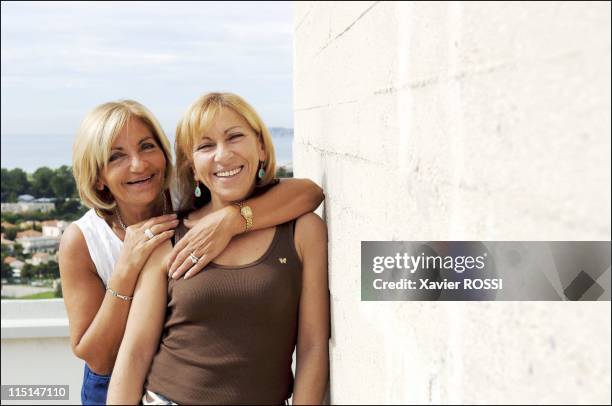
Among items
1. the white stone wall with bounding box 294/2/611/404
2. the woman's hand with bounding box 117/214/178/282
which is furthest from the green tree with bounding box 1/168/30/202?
the white stone wall with bounding box 294/2/611/404

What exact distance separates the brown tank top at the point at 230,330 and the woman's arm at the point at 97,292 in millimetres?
167

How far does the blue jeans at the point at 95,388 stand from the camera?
2.29 metres

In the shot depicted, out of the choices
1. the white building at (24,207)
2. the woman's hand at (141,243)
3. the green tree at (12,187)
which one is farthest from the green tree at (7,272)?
the woman's hand at (141,243)

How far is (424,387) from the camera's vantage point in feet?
3.23

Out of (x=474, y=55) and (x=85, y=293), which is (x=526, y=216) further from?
(x=85, y=293)

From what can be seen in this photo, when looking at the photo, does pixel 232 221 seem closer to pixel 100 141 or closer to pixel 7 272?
pixel 100 141

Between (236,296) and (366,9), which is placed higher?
(366,9)

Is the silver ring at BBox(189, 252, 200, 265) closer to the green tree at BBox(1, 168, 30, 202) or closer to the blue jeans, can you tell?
the blue jeans

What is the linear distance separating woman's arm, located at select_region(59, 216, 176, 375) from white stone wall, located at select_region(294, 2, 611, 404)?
72cm

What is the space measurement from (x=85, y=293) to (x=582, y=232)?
1.79 m

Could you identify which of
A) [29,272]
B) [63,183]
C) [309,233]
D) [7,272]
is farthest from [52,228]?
[309,233]

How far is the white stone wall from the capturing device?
0.63 m

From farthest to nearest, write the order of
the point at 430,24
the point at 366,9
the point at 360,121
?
the point at 360,121, the point at 366,9, the point at 430,24

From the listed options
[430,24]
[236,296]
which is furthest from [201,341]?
[430,24]
